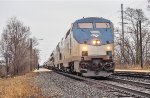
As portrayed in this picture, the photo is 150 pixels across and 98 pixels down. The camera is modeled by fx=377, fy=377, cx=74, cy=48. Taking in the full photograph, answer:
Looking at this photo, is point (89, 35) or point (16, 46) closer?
point (89, 35)

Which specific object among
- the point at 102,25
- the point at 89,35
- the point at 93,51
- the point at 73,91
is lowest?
the point at 73,91

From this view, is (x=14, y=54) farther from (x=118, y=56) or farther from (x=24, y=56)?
(x=118, y=56)

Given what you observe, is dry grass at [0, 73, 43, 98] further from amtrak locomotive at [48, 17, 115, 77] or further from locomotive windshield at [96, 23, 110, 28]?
locomotive windshield at [96, 23, 110, 28]

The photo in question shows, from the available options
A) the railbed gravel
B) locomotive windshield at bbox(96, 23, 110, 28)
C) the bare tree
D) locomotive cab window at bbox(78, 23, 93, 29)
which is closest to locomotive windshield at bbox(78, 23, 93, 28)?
locomotive cab window at bbox(78, 23, 93, 29)

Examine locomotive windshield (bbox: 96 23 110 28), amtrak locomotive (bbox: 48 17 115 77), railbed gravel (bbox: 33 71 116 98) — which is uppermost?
locomotive windshield (bbox: 96 23 110 28)

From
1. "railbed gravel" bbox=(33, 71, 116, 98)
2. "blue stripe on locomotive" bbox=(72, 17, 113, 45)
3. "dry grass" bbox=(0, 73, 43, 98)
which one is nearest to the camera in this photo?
"dry grass" bbox=(0, 73, 43, 98)

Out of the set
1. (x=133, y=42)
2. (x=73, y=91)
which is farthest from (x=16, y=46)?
(x=73, y=91)

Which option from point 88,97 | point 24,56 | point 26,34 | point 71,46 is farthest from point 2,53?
point 88,97

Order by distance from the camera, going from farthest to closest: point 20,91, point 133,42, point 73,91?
1. point 133,42
2. point 73,91
3. point 20,91

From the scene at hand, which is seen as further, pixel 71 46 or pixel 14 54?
pixel 14 54

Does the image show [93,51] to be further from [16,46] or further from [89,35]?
[16,46]

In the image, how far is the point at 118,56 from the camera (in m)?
63.7

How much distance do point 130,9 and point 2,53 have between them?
3347cm

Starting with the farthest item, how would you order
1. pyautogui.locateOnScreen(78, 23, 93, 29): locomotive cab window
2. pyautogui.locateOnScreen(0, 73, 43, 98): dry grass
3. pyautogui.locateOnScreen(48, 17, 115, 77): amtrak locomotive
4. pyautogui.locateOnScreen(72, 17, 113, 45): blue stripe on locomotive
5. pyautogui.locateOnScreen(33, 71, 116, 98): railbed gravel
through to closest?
pyautogui.locateOnScreen(78, 23, 93, 29): locomotive cab window
pyautogui.locateOnScreen(72, 17, 113, 45): blue stripe on locomotive
pyautogui.locateOnScreen(48, 17, 115, 77): amtrak locomotive
pyautogui.locateOnScreen(33, 71, 116, 98): railbed gravel
pyautogui.locateOnScreen(0, 73, 43, 98): dry grass
